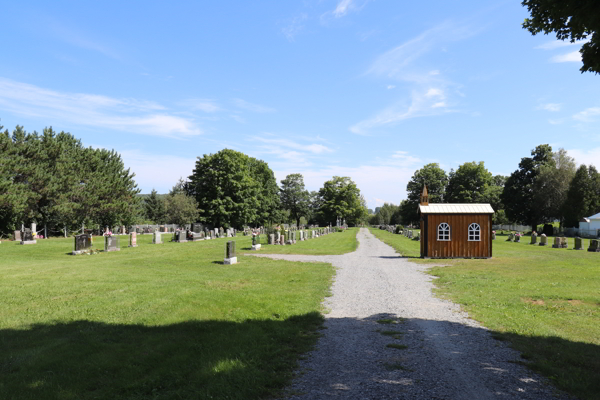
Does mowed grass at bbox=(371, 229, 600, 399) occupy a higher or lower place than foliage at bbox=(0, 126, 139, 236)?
lower

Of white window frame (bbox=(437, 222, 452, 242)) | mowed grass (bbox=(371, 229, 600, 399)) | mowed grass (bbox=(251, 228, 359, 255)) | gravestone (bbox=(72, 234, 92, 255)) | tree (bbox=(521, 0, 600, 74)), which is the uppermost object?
tree (bbox=(521, 0, 600, 74))

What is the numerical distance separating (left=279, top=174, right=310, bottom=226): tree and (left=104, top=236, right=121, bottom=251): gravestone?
252 feet

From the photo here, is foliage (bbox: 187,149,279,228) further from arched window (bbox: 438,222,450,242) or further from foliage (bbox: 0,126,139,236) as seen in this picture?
arched window (bbox: 438,222,450,242)

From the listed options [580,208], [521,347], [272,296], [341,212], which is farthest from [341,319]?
[341,212]

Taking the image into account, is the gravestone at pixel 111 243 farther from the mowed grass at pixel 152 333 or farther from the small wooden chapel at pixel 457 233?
the small wooden chapel at pixel 457 233

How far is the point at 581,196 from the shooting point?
51.0 meters

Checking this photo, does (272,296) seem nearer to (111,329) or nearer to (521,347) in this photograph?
(111,329)

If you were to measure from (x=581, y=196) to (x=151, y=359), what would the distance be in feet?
200

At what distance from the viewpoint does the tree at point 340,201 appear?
98031 millimetres

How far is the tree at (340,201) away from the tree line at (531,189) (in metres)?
14.7

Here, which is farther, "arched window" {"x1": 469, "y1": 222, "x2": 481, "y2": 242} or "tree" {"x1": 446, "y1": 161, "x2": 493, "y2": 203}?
"tree" {"x1": 446, "y1": 161, "x2": 493, "y2": 203}

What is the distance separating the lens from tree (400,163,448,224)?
8412cm

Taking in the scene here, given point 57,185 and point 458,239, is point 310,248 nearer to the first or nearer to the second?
point 458,239

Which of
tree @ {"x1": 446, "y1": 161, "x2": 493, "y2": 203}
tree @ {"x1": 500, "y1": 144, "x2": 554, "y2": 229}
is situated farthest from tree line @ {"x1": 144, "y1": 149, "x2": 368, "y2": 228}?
tree @ {"x1": 500, "y1": 144, "x2": 554, "y2": 229}
